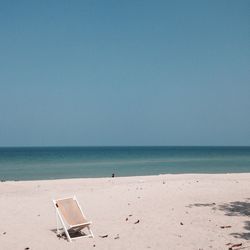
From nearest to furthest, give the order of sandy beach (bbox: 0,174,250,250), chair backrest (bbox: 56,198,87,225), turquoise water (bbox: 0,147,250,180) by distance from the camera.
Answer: sandy beach (bbox: 0,174,250,250), chair backrest (bbox: 56,198,87,225), turquoise water (bbox: 0,147,250,180)

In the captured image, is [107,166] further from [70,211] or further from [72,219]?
[72,219]

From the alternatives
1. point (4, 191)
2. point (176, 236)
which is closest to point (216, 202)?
point (176, 236)

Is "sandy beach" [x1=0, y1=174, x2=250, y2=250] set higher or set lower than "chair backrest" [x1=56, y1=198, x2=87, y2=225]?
lower

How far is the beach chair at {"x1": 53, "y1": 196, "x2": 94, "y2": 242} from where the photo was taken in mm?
9281

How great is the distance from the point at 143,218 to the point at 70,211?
205 cm

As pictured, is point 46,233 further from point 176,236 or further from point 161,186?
point 161,186

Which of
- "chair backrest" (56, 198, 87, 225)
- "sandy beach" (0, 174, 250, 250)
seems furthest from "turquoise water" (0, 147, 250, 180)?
"chair backrest" (56, 198, 87, 225)

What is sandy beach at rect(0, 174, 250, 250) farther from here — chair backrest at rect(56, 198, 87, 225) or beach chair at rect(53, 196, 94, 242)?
chair backrest at rect(56, 198, 87, 225)

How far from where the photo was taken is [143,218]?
1083cm

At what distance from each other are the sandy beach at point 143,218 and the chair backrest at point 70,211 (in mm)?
460

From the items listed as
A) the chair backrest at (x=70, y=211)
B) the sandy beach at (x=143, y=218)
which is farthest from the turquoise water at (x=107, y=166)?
the chair backrest at (x=70, y=211)

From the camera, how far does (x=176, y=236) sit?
8875mm

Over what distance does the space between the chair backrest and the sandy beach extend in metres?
0.46

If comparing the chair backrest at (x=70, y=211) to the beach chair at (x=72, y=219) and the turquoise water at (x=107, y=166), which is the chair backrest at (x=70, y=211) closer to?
the beach chair at (x=72, y=219)
